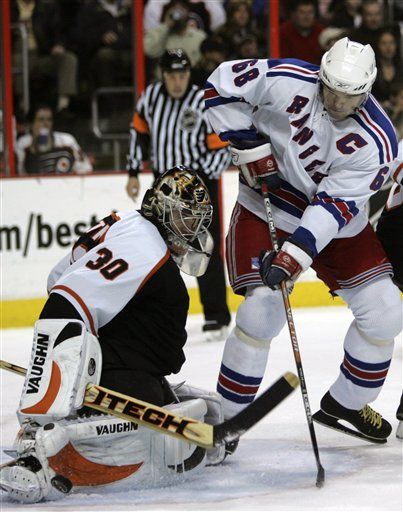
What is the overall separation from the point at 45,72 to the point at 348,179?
10.3ft

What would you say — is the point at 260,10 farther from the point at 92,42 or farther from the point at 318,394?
the point at 318,394

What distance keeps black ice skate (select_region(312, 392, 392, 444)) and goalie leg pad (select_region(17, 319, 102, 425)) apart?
3.14ft

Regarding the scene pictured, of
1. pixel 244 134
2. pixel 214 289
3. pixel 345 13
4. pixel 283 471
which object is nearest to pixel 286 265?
pixel 244 134

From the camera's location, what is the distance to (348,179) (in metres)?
3.30

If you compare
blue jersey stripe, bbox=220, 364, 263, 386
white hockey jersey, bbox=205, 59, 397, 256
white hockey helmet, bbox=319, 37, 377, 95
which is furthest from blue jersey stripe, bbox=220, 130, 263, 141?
blue jersey stripe, bbox=220, 364, 263, 386

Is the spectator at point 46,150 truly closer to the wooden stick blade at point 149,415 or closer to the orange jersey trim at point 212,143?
the orange jersey trim at point 212,143

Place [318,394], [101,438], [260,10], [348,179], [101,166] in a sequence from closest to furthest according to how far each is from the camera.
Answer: [101,438] → [348,179] → [318,394] → [101,166] → [260,10]

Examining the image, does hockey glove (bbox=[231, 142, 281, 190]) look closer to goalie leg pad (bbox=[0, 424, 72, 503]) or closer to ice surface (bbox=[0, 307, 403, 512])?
ice surface (bbox=[0, 307, 403, 512])

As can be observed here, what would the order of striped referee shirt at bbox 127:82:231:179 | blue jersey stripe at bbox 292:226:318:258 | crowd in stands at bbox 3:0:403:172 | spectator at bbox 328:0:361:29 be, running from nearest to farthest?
1. blue jersey stripe at bbox 292:226:318:258
2. striped referee shirt at bbox 127:82:231:179
3. crowd in stands at bbox 3:0:403:172
4. spectator at bbox 328:0:361:29

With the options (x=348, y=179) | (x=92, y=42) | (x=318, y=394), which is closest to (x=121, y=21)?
(x=92, y=42)

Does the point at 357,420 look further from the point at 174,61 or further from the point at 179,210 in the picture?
the point at 174,61

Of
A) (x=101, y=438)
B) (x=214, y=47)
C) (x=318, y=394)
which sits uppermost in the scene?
(x=214, y=47)

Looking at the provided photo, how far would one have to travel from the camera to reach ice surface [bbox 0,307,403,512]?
2975 millimetres

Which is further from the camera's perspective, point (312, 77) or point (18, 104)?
point (18, 104)
